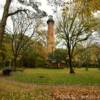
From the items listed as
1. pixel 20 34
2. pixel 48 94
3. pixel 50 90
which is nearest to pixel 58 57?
pixel 20 34

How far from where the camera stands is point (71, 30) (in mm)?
45406

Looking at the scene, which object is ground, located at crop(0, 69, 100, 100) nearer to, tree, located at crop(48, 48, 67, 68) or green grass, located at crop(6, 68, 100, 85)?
green grass, located at crop(6, 68, 100, 85)

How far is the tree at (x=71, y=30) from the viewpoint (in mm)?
44094

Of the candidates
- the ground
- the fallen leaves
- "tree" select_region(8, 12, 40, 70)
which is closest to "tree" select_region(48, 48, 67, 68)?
"tree" select_region(8, 12, 40, 70)

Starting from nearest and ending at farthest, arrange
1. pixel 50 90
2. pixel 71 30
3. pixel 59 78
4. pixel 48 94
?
pixel 48 94 → pixel 50 90 → pixel 59 78 → pixel 71 30

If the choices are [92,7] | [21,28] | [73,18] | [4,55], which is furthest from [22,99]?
[4,55]

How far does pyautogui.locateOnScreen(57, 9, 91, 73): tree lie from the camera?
4409 centimetres

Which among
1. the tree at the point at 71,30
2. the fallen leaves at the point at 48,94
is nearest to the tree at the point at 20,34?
the tree at the point at 71,30

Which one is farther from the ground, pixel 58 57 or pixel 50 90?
pixel 58 57

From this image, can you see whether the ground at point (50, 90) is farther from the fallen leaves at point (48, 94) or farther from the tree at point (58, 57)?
the tree at point (58, 57)

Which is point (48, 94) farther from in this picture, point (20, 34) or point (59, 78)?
point (20, 34)

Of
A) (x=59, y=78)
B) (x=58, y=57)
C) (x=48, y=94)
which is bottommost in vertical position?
(x=48, y=94)

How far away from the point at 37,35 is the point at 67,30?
647 inches

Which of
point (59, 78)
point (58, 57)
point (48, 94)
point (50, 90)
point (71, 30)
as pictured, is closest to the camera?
point (48, 94)
